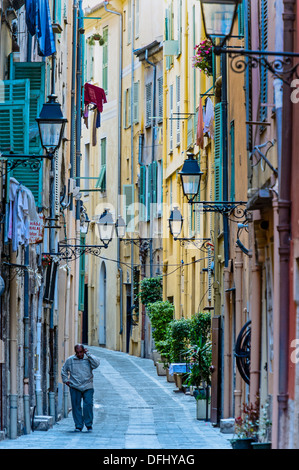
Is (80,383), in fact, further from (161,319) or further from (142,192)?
(142,192)

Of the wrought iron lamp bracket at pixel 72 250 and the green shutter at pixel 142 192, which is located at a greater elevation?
the green shutter at pixel 142 192

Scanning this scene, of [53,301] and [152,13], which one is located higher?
[152,13]

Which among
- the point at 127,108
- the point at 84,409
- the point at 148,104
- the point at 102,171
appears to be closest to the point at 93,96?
the point at 148,104

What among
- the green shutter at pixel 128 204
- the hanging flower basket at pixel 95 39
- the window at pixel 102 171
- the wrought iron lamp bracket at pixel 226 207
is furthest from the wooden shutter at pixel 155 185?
the wrought iron lamp bracket at pixel 226 207

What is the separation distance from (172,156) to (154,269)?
6109 millimetres

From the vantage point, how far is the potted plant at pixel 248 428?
1318cm

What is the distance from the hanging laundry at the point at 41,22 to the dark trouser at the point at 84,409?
5692 millimetres

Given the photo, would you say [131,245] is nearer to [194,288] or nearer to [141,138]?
[141,138]

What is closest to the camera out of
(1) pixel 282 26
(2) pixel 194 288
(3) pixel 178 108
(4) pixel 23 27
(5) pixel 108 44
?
(1) pixel 282 26

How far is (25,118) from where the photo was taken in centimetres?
1770

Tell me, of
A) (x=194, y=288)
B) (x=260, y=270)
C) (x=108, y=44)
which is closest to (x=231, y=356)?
(x=260, y=270)

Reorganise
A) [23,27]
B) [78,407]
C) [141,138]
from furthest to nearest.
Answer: [141,138]
[23,27]
[78,407]

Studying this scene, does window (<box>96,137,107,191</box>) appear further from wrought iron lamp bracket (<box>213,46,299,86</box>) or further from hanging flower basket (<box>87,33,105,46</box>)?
wrought iron lamp bracket (<box>213,46,299,86</box>)

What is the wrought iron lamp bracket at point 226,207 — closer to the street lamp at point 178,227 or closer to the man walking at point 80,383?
the man walking at point 80,383
